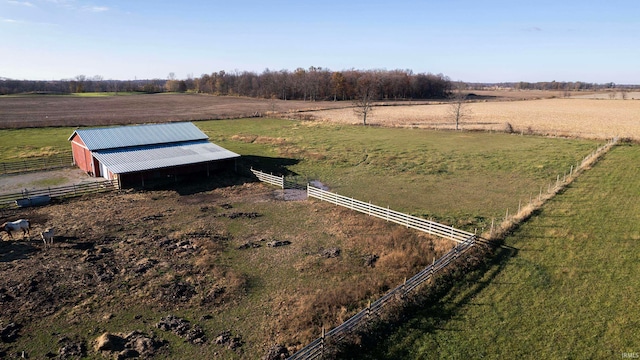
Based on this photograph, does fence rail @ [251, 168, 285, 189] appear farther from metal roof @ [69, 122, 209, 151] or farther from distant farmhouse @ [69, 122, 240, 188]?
metal roof @ [69, 122, 209, 151]

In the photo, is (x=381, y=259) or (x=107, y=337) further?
(x=381, y=259)

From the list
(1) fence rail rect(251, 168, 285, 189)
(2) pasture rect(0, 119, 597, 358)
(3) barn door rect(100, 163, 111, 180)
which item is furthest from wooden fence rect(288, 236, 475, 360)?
(3) barn door rect(100, 163, 111, 180)

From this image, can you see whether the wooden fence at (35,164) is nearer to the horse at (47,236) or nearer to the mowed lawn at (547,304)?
the horse at (47,236)

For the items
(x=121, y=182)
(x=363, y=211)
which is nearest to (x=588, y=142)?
(x=363, y=211)

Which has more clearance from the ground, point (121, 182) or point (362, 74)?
point (362, 74)

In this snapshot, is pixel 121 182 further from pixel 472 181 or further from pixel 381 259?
pixel 472 181
